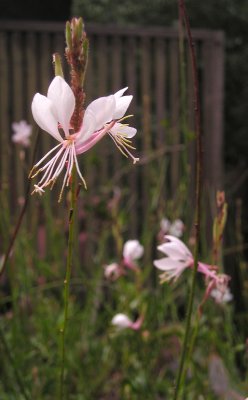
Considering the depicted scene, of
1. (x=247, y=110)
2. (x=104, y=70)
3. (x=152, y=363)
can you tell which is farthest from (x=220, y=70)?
(x=152, y=363)

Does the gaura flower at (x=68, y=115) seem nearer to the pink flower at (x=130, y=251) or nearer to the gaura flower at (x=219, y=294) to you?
the gaura flower at (x=219, y=294)

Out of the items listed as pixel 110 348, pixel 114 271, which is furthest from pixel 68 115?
pixel 110 348

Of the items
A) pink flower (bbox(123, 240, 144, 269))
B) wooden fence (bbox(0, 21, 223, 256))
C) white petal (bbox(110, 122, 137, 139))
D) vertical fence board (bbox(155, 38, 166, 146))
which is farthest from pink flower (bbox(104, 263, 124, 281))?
vertical fence board (bbox(155, 38, 166, 146))

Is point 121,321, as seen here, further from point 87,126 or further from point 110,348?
point 87,126

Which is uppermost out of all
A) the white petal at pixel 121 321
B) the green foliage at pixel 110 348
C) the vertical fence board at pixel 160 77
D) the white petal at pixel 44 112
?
the vertical fence board at pixel 160 77

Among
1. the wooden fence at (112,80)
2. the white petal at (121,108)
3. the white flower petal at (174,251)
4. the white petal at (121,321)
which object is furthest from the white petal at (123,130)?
the wooden fence at (112,80)

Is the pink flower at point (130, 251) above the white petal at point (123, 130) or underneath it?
underneath
